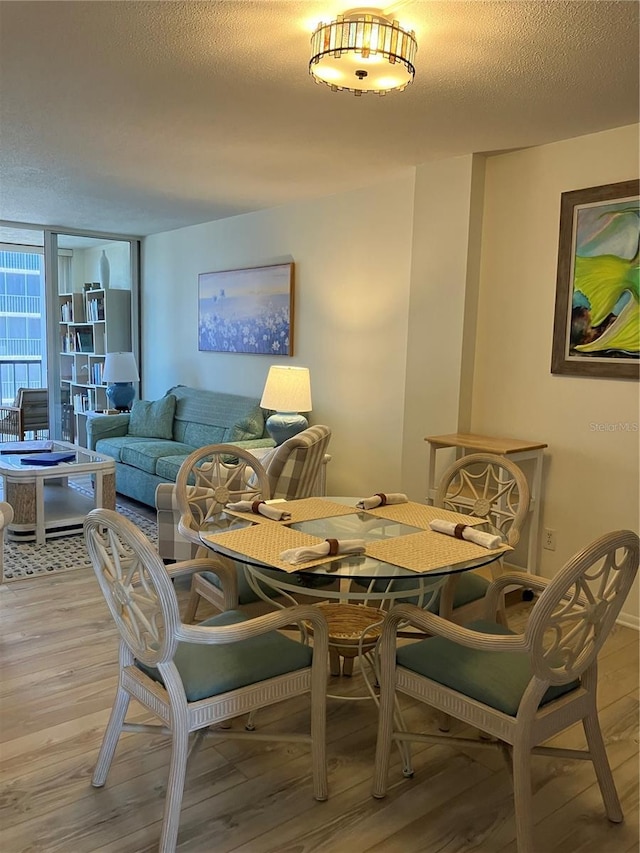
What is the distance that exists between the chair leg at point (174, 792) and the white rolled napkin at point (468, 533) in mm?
966

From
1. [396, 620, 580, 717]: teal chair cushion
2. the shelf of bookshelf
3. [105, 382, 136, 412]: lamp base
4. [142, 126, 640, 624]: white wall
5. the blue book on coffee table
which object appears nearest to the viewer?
[396, 620, 580, 717]: teal chair cushion

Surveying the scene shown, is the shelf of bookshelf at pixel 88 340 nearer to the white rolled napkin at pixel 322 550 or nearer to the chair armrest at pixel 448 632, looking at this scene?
the white rolled napkin at pixel 322 550

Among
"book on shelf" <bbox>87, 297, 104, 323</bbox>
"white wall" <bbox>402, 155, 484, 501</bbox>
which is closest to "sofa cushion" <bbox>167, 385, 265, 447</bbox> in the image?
"white wall" <bbox>402, 155, 484, 501</bbox>

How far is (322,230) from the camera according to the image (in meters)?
4.83

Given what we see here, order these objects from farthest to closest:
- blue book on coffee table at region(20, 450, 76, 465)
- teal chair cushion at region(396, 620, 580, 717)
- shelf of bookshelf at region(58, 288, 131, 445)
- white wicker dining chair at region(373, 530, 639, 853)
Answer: shelf of bookshelf at region(58, 288, 131, 445), blue book on coffee table at region(20, 450, 76, 465), teal chair cushion at region(396, 620, 580, 717), white wicker dining chair at region(373, 530, 639, 853)

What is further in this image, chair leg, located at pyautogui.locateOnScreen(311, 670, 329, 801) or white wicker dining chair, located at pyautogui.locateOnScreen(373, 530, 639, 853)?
chair leg, located at pyautogui.locateOnScreen(311, 670, 329, 801)

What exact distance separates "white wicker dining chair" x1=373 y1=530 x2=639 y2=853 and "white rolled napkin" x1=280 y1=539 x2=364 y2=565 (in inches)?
8.6

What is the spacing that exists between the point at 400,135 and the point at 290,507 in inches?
80.5

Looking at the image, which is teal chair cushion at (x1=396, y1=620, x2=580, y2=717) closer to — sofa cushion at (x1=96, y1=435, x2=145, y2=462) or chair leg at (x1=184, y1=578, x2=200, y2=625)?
chair leg at (x1=184, y1=578, x2=200, y2=625)

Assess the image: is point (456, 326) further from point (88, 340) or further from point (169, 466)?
point (88, 340)

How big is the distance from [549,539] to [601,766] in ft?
5.94

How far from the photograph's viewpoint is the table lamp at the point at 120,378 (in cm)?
625

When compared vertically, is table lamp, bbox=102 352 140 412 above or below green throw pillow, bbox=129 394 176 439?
above

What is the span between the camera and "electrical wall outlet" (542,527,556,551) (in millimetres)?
3561
